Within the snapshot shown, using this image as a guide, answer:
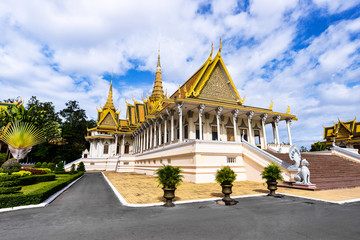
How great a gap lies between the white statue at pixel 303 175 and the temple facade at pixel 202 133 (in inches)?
40.0

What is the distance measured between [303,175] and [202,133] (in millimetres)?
12092

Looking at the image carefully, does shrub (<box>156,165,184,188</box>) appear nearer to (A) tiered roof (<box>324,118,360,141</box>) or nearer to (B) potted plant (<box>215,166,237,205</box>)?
(B) potted plant (<box>215,166,237,205</box>)

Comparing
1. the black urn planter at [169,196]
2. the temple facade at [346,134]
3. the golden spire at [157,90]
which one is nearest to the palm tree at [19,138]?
the black urn planter at [169,196]

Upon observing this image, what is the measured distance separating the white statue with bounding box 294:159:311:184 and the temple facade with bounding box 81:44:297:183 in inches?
40.0

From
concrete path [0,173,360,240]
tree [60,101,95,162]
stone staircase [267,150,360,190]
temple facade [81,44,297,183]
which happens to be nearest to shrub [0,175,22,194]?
concrete path [0,173,360,240]

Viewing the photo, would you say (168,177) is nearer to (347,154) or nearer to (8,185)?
(8,185)

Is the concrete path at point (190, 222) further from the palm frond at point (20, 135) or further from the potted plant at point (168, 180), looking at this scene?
the palm frond at point (20, 135)

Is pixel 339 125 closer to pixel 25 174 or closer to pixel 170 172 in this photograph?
pixel 170 172

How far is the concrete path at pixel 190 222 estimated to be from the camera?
153 inches

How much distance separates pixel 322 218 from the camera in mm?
4914

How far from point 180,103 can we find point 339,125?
4005 centimetres

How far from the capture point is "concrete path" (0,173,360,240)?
3889 millimetres

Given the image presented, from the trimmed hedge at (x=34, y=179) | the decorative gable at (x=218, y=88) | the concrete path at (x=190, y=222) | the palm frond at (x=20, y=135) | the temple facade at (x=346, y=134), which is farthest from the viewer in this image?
the temple facade at (x=346, y=134)

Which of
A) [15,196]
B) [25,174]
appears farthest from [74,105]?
[15,196]
